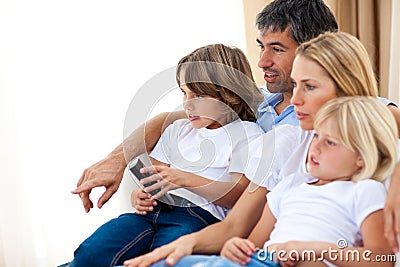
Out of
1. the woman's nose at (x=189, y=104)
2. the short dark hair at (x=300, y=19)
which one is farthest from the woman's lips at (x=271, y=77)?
the woman's nose at (x=189, y=104)

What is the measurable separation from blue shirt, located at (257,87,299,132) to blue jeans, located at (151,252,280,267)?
551 millimetres

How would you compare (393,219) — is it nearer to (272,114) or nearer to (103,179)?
(272,114)

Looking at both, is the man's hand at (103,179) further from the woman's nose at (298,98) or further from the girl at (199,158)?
the woman's nose at (298,98)

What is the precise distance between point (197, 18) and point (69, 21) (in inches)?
22.2

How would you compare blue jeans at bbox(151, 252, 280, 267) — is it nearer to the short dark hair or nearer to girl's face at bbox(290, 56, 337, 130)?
girl's face at bbox(290, 56, 337, 130)

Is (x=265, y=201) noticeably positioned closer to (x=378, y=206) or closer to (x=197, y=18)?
(x=378, y=206)

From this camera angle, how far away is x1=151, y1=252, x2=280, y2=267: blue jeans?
1.30m

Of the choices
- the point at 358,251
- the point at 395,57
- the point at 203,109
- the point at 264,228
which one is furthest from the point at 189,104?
the point at 395,57

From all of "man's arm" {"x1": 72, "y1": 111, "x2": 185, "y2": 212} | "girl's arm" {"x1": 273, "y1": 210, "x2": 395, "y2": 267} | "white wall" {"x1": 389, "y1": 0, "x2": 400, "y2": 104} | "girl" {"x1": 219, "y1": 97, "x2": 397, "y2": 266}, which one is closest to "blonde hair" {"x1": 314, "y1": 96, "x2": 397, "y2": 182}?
"girl" {"x1": 219, "y1": 97, "x2": 397, "y2": 266}

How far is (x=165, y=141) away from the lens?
2027mm

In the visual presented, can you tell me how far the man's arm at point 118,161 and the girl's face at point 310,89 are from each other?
643 millimetres

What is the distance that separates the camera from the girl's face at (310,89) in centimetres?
149

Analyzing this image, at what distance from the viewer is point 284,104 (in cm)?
198

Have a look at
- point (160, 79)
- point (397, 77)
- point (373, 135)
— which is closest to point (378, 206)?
point (373, 135)
